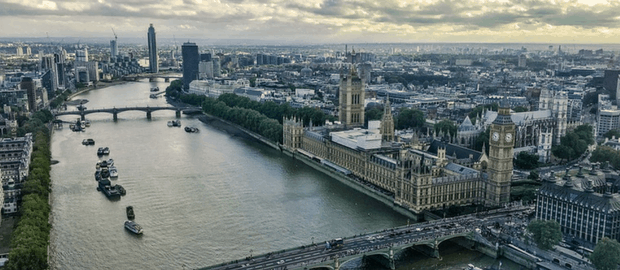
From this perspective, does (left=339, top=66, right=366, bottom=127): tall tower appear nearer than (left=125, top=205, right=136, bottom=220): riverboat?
No

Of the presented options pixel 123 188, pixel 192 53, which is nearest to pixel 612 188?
pixel 123 188

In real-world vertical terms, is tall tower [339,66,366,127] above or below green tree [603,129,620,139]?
above

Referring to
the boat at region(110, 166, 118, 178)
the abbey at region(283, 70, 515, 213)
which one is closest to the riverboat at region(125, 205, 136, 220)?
the boat at region(110, 166, 118, 178)

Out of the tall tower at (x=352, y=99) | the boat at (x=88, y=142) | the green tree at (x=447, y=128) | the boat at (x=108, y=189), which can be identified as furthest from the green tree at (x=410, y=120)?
the boat at (x=108, y=189)

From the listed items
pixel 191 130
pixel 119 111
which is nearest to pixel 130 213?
pixel 191 130

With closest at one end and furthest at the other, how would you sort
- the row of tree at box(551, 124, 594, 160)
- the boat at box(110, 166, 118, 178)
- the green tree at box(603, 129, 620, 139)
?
1. the boat at box(110, 166, 118, 178)
2. the row of tree at box(551, 124, 594, 160)
3. the green tree at box(603, 129, 620, 139)

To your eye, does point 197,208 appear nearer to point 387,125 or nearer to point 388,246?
point 388,246

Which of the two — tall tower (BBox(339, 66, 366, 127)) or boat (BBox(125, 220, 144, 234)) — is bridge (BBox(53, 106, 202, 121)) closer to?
tall tower (BBox(339, 66, 366, 127))

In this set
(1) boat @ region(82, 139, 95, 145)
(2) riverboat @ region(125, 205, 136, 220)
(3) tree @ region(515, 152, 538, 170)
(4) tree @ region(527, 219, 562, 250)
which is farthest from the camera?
(1) boat @ region(82, 139, 95, 145)
